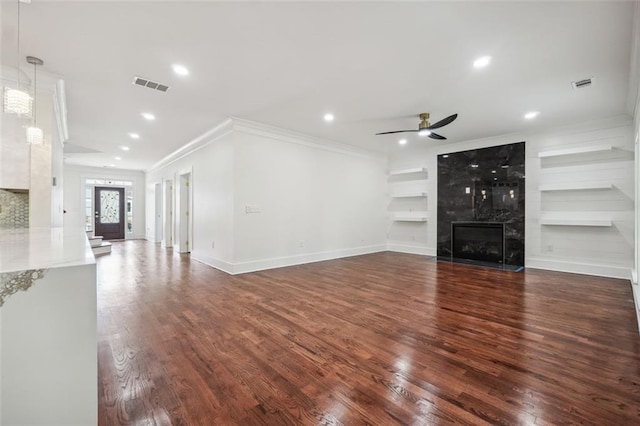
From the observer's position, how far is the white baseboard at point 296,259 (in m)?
4.90

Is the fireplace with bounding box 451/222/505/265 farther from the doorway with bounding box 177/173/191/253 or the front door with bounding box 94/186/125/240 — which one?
the front door with bounding box 94/186/125/240

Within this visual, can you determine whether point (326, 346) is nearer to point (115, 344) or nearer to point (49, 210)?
point (115, 344)

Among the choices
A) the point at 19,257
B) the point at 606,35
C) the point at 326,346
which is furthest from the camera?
the point at 606,35

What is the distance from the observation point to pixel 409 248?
7391mm

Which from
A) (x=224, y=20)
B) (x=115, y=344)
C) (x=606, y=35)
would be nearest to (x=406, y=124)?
(x=606, y=35)

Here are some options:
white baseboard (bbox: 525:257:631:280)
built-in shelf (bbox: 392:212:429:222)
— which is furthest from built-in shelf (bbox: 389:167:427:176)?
white baseboard (bbox: 525:257:631:280)

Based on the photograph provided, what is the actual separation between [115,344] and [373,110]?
14.1ft

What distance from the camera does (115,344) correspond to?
229 cm

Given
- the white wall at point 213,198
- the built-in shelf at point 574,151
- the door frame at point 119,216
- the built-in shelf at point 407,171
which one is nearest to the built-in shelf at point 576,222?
the built-in shelf at point 574,151

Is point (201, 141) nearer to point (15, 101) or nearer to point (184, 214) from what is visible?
point (184, 214)

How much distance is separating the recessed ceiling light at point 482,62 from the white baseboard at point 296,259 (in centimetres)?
431

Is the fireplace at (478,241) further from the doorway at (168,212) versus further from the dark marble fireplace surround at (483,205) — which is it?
the doorway at (168,212)

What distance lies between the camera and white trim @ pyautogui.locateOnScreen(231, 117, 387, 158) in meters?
4.88

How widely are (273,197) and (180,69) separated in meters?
2.70
